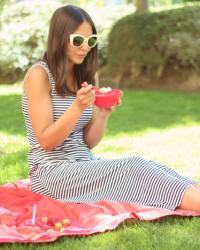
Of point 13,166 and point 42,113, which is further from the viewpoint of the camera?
point 13,166

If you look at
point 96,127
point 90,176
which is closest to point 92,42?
point 96,127

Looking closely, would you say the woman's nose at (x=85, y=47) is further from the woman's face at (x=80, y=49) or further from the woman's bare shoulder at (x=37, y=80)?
the woman's bare shoulder at (x=37, y=80)

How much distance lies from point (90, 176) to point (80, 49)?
2.36 feet

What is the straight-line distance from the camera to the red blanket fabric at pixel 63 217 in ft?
9.95

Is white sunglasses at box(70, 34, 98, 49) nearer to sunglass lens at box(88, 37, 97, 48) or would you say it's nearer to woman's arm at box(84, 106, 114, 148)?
sunglass lens at box(88, 37, 97, 48)

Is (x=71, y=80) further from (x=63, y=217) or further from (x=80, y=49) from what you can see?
(x=63, y=217)

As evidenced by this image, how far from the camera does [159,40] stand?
1027cm

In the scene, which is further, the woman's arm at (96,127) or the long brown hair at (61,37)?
the woman's arm at (96,127)

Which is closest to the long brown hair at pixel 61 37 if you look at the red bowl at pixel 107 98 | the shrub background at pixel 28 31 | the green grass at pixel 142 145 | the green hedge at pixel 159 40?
the red bowl at pixel 107 98

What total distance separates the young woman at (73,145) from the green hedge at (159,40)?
658 cm

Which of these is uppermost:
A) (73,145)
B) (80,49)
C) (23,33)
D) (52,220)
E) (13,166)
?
(80,49)

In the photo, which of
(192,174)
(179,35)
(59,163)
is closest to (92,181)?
(59,163)

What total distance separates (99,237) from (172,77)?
7.87 m

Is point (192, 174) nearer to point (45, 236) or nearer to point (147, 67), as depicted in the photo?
point (45, 236)
